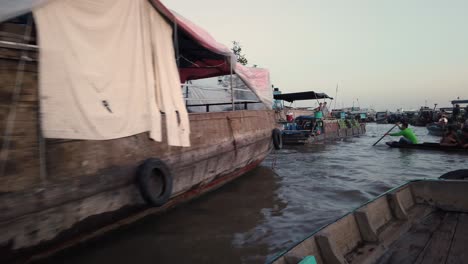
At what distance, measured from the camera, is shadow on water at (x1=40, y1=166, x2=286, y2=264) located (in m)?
3.78

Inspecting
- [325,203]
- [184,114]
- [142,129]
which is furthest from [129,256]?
[325,203]

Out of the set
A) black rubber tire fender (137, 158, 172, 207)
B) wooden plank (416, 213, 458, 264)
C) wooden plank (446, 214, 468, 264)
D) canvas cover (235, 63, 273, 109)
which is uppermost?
canvas cover (235, 63, 273, 109)

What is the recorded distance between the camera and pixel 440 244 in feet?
11.0

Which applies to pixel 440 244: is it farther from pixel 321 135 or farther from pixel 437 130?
pixel 437 130

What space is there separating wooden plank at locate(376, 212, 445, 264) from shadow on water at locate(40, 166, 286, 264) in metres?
1.60

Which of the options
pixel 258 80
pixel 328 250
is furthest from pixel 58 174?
pixel 258 80

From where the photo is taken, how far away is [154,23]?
4.61 meters

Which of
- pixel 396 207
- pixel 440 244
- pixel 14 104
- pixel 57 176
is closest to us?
pixel 14 104

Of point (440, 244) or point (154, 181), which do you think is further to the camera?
point (154, 181)

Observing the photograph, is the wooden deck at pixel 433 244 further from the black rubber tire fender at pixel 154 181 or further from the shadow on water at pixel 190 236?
the black rubber tire fender at pixel 154 181

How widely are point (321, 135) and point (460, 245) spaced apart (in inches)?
654

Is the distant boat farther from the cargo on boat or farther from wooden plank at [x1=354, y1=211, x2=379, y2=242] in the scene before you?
wooden plank at [x1=354, y1=211, x2=379, y2=242]

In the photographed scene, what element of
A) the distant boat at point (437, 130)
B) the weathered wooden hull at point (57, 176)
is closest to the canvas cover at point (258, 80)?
the weathered wooden hull at point (57, 176)

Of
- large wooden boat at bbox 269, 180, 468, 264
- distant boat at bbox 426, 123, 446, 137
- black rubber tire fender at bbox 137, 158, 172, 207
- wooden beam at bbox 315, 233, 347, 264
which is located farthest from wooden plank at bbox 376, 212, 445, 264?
distant boat at bbox 426, 123, 446, 137
